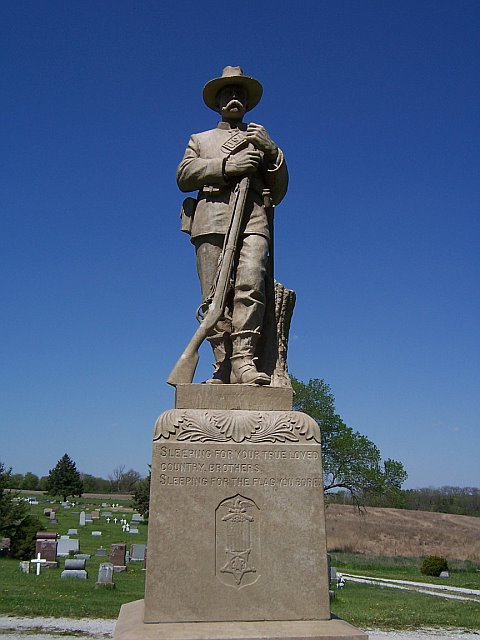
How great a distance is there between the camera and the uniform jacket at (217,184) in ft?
18.7

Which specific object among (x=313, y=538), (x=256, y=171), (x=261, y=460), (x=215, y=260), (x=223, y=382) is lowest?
(x=313, y=538)

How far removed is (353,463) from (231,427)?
123ft

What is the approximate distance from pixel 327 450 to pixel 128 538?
15199 millimetres

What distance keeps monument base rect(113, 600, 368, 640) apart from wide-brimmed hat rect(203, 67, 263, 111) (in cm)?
476

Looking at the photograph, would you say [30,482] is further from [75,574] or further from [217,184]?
[217,184]

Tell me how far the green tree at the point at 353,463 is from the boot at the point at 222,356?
35.7 m

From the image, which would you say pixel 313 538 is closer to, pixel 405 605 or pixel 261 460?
pixel 261 460

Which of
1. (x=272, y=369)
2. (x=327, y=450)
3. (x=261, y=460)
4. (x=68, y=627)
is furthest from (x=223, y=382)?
(x=327, y=450)

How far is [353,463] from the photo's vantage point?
4028cm

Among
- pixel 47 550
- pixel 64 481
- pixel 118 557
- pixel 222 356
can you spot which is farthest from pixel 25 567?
pixel 64 481

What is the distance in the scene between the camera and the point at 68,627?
10.5 m

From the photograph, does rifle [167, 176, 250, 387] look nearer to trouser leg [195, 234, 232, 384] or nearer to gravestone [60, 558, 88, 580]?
trouser leg [195, 234, 232, 384]

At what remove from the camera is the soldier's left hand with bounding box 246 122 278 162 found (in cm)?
572

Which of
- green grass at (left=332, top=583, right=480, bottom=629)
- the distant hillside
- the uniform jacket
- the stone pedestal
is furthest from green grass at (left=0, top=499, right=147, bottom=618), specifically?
the distant hillside
